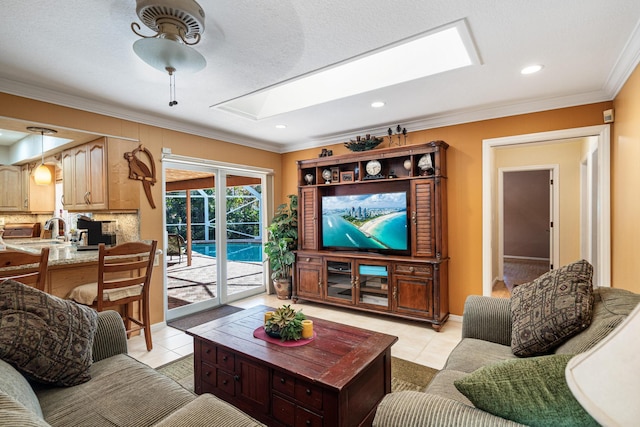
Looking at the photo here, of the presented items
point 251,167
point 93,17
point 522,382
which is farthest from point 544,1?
point 251,167

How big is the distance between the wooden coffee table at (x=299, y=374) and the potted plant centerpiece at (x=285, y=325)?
86mm

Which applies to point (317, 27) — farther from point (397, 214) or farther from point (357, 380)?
point (397, 214)

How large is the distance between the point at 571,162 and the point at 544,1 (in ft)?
15.5

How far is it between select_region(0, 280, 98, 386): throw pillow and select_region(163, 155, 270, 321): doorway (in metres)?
2.20

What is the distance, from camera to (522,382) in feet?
3.00

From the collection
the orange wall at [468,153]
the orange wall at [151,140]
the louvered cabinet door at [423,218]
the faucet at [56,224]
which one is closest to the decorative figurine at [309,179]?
the orange wall at [468,153]

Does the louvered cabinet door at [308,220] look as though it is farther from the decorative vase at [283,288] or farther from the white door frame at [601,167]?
the white door frame at [601,167]

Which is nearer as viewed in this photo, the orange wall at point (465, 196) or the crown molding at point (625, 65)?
the crown molding at point (625, 65)

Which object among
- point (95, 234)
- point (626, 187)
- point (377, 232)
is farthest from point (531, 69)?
point (95, 234)

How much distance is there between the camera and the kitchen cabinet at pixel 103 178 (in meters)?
3.23

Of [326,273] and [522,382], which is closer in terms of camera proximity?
[522,382]

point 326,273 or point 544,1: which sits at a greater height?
point 544,1

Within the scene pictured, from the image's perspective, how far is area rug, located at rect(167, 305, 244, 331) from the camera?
366 centimetres

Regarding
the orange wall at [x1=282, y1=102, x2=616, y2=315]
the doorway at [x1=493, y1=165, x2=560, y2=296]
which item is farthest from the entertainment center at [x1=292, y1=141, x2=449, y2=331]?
the doorway at [x1=493, y1=165, x2=560, y2=296]
